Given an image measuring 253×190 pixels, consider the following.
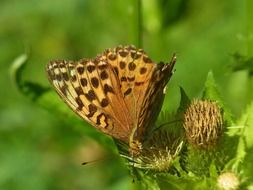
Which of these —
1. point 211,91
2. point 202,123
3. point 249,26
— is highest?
point 249,26

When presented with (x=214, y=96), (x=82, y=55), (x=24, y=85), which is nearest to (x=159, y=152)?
(x=214, y=96)

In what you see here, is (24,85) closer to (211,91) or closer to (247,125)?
(211,91)

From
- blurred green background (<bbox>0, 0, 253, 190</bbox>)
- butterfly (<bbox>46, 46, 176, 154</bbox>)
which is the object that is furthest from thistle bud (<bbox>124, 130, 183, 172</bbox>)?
blurred green background (<bbox>0, 0, 253, 190</bbox>)

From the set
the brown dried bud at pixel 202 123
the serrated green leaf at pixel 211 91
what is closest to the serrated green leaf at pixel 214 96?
the serrated green leaf at pixel 211 91

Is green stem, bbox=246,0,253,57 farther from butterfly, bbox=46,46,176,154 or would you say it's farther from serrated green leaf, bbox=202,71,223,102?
butterfly, bbox=46,46,176,154

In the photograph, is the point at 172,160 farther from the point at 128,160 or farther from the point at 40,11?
the point at 40,11

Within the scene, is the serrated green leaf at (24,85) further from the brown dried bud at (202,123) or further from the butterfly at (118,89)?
the brown dried bud at (202,123)
